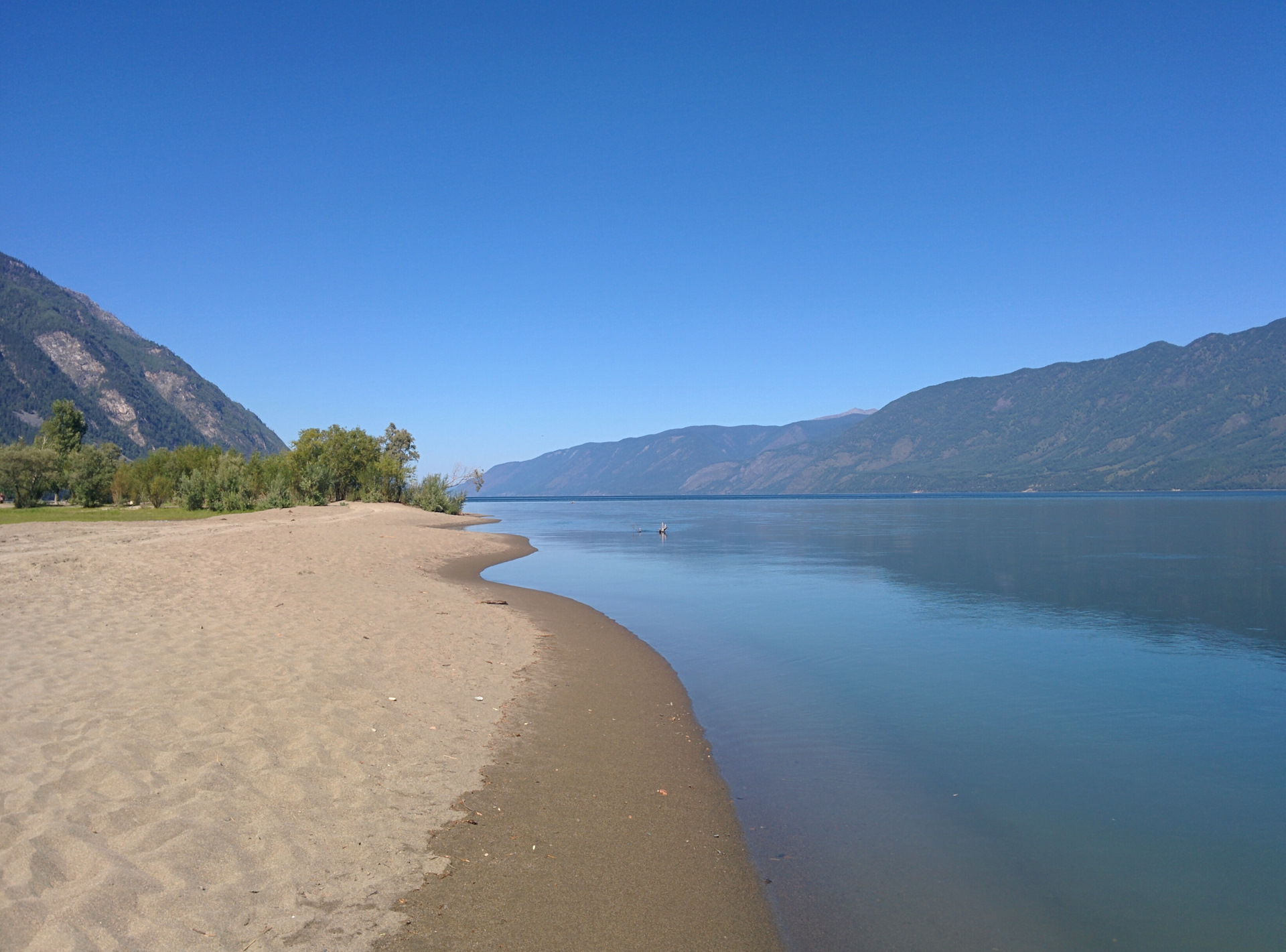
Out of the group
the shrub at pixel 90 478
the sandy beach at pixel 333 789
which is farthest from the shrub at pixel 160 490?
the sandy beach at pixel 333 789

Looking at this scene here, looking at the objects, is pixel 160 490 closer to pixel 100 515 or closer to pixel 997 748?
pixel 100 515

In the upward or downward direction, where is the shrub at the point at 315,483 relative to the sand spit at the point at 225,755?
upward

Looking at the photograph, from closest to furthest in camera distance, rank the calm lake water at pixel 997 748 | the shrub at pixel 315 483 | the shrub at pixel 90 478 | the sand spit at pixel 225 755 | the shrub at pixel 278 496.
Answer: the sand spit at pixel 225 755 < the calm lake water at pixel 997 748 < the shrub at pixel 278 496 < the shrub at pixel 90 478 < the shrub at pixel 315 483

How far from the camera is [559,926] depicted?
4973 millimetres

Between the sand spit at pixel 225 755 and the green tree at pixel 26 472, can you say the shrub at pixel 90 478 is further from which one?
the sand spit at pixel 225 755

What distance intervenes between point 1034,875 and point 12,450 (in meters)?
73.1

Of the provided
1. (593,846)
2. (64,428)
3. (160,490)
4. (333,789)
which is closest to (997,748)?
(593,846)

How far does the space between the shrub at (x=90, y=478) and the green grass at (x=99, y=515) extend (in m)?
4.29

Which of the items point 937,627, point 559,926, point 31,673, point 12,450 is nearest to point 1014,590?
point 937,627

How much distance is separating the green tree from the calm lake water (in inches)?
2009

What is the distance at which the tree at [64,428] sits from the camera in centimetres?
7489

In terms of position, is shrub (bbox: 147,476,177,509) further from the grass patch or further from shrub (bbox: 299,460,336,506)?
shrub (bbox: 299,460,336,506)

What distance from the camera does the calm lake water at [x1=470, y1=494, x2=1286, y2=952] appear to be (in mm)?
5980

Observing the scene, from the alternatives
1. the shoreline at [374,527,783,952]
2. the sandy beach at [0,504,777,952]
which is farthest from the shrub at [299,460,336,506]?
the shoreline at [374,527,783,952]
